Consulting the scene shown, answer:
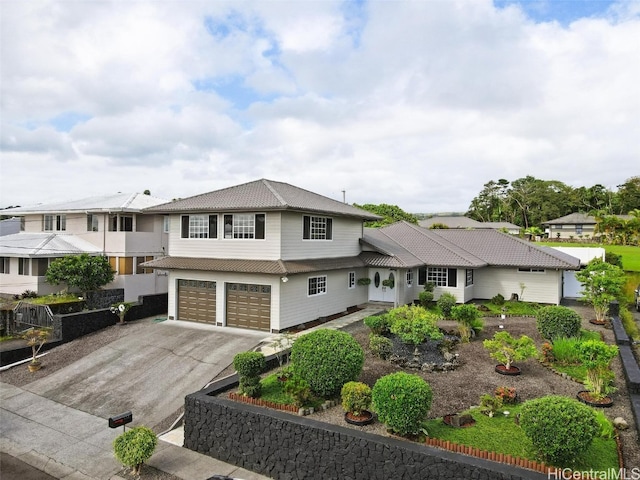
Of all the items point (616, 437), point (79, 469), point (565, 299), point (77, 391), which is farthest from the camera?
point (565, 299)

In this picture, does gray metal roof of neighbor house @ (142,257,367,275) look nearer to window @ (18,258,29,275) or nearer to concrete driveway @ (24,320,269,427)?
concrete driveway @ (24,320,269,427)

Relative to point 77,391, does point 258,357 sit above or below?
above

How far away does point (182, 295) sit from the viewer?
68.9 feet

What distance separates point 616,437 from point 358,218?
16.5m

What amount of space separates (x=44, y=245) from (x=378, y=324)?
19884mm

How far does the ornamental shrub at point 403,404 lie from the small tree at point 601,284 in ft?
50.8

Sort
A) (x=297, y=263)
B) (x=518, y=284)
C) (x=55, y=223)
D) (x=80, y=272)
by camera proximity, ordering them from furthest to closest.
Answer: (x=55, y=223)
(x=518, y=284)
(x=80, y=272)
(x=297, y=263)

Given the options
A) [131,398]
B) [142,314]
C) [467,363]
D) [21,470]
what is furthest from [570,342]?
[142,314]

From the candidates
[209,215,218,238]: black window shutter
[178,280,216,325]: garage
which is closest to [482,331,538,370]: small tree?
[178,280,216,325]: garage

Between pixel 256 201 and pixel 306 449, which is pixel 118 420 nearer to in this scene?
pixel 306 449

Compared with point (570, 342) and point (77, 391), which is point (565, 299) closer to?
point (570, 342)

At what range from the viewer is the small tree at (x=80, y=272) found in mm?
21938

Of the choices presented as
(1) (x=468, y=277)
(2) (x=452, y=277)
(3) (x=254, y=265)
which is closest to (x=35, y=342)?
(3) (x=254, y=265)

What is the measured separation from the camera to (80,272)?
875 inches
